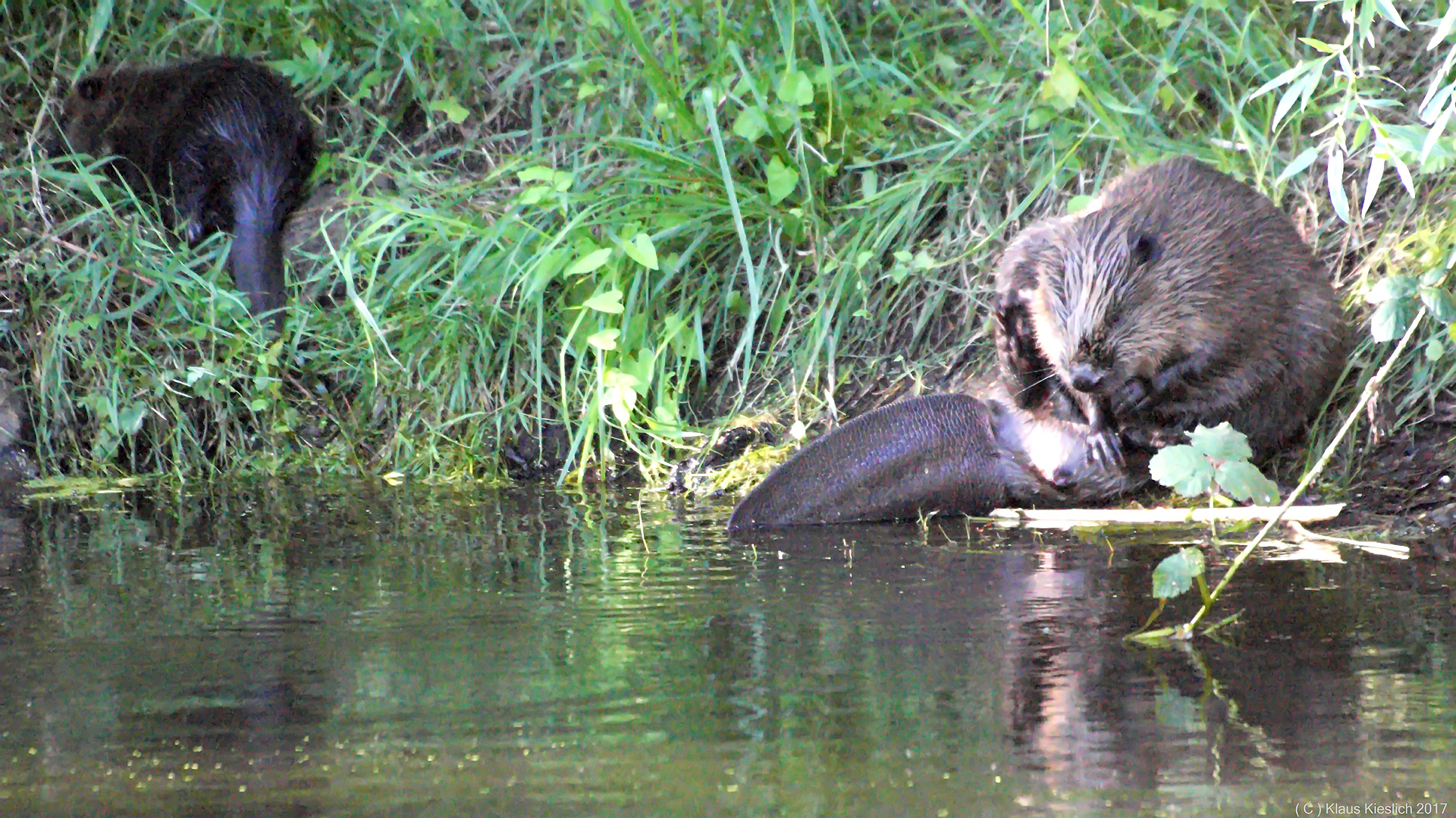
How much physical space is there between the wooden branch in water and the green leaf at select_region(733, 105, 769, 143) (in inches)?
54.0

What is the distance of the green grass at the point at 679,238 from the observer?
4.10 meters

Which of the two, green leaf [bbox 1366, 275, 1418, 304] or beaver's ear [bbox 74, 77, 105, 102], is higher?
beaver's ear [bbox 74, 77, 105, 102]

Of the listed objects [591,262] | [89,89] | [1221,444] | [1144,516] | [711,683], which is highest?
[89,89]

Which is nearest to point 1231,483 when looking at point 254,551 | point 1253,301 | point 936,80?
point 1253,301

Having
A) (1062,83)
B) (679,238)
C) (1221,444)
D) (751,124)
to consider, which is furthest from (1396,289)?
(679,238)

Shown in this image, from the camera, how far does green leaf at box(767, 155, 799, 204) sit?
4.18 meters

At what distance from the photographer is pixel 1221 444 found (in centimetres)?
243

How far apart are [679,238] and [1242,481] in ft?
7.34

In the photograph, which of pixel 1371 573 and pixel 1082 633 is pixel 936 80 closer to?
pixel 1371 573

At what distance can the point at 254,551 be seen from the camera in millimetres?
3164

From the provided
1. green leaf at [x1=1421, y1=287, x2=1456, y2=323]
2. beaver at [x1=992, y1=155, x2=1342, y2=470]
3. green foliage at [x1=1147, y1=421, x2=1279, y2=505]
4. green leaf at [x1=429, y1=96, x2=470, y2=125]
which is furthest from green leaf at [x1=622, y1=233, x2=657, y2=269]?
green leaf at [x1=1421, y1=287, x2=1456, y2=323]

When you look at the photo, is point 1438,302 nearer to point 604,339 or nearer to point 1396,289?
point 1396,289

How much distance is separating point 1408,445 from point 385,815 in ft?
8.25

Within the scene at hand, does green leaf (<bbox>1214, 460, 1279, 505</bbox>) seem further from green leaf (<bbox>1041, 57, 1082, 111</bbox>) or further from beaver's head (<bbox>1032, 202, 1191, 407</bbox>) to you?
green leaf (<bbox>1041, 57, 1082, 111</bbox>)
